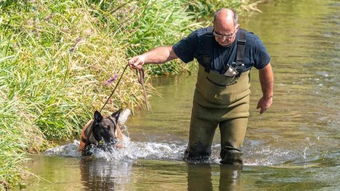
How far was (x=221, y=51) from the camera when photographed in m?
8.98

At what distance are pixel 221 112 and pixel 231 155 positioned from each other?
1.61 feet

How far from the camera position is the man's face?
8.64 m

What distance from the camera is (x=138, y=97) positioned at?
12.7 metres

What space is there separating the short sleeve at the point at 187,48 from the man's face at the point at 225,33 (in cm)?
28

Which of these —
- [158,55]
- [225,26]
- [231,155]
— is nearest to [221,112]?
[231,155]

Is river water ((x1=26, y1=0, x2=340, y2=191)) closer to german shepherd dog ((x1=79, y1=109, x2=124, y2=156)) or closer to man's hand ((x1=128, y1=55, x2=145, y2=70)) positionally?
german shepherd dog ((x1=79, y1=109, x2=124, y2=156))

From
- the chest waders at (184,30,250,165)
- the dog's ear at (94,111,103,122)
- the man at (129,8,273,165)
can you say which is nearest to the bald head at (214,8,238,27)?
the man at (129,8,273,165)

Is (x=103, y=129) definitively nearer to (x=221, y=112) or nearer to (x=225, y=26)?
(x=221, y=112)

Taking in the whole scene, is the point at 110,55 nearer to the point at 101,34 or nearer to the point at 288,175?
the point at 101,34

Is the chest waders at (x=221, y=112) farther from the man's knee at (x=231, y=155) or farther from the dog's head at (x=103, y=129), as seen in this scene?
the dog's head at (x=103, y=129)

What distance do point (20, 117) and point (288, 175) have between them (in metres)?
2.71

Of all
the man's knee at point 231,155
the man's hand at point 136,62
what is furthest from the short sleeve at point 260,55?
the man's hand at point 136,62

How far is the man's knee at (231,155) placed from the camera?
9461 mm

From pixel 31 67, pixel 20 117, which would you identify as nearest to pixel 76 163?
pixel 20 117
